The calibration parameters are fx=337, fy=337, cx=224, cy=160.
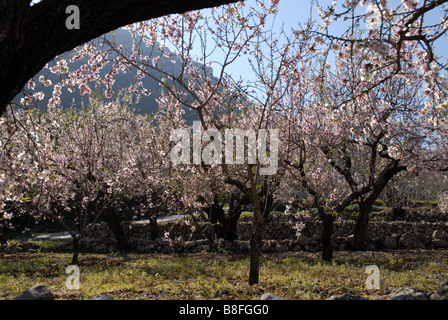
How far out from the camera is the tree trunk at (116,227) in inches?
572

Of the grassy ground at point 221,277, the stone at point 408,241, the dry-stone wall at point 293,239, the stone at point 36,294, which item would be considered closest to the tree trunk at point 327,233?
the grassy ground at point 221,277

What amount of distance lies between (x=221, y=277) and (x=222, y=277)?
29mm

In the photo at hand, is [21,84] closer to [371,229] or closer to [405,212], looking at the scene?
[371,229]

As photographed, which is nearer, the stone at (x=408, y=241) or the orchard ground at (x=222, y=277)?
the orchard ground at (x=222, y=277)

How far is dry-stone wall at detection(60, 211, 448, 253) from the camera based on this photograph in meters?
13.5

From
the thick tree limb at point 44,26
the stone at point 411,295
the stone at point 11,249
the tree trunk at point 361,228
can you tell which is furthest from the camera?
the stone at point 11,249

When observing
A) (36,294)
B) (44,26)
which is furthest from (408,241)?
(44,26)

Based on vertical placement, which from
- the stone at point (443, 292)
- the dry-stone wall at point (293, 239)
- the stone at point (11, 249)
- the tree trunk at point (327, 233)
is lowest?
the stone at point (11, 249)

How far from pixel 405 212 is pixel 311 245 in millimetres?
10477

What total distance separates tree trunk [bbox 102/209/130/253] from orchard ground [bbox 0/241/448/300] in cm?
215

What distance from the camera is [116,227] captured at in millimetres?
14766

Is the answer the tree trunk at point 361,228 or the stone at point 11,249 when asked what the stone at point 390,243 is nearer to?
the tree trunk at point 361,228

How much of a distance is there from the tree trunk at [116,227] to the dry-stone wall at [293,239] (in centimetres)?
51

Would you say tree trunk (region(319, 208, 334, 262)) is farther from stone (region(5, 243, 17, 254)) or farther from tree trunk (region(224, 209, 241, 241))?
stone (region(5, 243, 17, 254))
